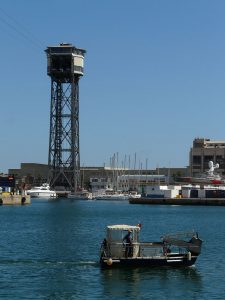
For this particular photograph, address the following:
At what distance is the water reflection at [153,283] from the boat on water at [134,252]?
1.80 ft

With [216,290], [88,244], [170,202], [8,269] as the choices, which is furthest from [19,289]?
[170,202]

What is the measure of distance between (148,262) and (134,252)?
3.52ft

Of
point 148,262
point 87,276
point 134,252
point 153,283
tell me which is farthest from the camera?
point 134,252

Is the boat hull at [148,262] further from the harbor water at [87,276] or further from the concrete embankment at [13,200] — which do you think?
the concrete embankment at [13,200]

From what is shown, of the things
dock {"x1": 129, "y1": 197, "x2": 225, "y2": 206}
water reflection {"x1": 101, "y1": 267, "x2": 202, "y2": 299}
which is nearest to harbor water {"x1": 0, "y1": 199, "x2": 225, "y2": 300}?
water reflection {"x1": 101, "y1": 267, "x2": 202, "y2": 299}

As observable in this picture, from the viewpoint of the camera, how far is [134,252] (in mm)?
44844

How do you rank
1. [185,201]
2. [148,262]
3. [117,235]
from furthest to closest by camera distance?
[185,201], [117,235], [148,262]

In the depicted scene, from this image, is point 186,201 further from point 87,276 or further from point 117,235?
point 87,276

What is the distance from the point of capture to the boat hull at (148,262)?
145ft

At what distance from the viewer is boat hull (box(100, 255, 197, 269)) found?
44125mm

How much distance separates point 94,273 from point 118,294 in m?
6.16

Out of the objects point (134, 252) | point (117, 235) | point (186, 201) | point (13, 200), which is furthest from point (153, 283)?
point (186, 201)

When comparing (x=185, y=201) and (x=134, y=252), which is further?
(x=185, y=201)

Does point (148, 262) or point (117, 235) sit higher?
point (117, 235)
